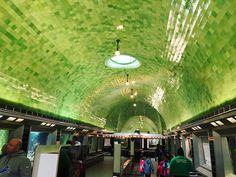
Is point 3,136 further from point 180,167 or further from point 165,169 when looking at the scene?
point 165,169

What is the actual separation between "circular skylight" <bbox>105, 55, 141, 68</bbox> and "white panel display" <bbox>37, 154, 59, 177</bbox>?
7.06m

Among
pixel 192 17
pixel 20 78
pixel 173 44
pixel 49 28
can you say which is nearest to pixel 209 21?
pixel 192 17

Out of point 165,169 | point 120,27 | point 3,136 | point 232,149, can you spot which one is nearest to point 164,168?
point 165,169

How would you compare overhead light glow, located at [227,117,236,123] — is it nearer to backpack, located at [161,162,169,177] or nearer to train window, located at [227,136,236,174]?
train window, located at [227,136,236,174]

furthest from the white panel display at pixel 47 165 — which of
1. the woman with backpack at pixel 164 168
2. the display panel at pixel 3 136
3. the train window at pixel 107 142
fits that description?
the train window at pixel 107 142

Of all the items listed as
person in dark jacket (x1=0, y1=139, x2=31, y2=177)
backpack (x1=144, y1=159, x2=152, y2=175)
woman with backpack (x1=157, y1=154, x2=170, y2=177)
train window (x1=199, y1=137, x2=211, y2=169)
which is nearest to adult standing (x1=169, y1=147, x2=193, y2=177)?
woman with backpack (x1=157, y1=154, x2=170, y2=177)

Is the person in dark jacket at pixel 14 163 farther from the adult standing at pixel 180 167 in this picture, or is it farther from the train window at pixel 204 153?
the train window at pixel 204 153

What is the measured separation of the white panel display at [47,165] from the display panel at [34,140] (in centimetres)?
518

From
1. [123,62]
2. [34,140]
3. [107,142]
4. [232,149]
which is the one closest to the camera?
[232,149]

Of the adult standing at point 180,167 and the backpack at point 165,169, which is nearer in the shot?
the adult standing at point 180,167

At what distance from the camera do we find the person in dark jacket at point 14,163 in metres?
3.82

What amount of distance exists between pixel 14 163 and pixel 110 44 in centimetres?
561

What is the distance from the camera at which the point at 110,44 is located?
27.2 feet

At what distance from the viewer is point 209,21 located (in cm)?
489
